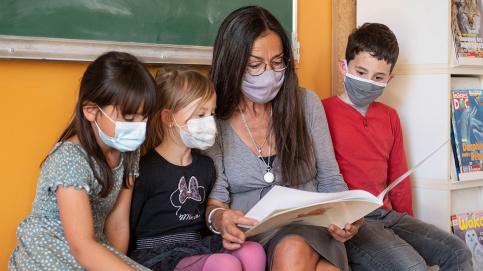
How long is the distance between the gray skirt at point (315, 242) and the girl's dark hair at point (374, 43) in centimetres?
75

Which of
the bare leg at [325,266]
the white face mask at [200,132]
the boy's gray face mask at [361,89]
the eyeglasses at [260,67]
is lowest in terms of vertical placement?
the bare leg at [325,266]

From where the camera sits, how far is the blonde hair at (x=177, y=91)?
5.01 feet

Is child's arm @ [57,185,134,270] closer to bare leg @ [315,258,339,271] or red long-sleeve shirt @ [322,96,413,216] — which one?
bare leg @ [315,258,339,271]

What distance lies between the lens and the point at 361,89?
195 cm

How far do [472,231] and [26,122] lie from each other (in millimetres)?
1849

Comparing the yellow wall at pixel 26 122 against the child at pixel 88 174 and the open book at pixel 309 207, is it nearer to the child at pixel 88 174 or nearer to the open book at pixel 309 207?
the child at pixel 88 174

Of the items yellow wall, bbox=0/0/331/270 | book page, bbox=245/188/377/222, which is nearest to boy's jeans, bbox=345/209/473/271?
book page, bbox=245/188/377/222

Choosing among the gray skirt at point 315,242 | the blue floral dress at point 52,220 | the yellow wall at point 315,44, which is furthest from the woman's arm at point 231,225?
the yellow wall at point 315,44

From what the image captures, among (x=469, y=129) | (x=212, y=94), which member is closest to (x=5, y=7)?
(x=212, y=94)

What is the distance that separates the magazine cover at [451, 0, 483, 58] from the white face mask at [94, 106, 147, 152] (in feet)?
4.65

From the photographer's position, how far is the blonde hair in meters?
1.53

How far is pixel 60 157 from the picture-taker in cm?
128

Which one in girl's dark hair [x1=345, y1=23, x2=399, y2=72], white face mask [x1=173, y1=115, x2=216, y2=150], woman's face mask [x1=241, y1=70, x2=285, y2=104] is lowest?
white face mask [x1=173, y1=115, x2=216, y2=150]

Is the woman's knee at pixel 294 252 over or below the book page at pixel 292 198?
below
